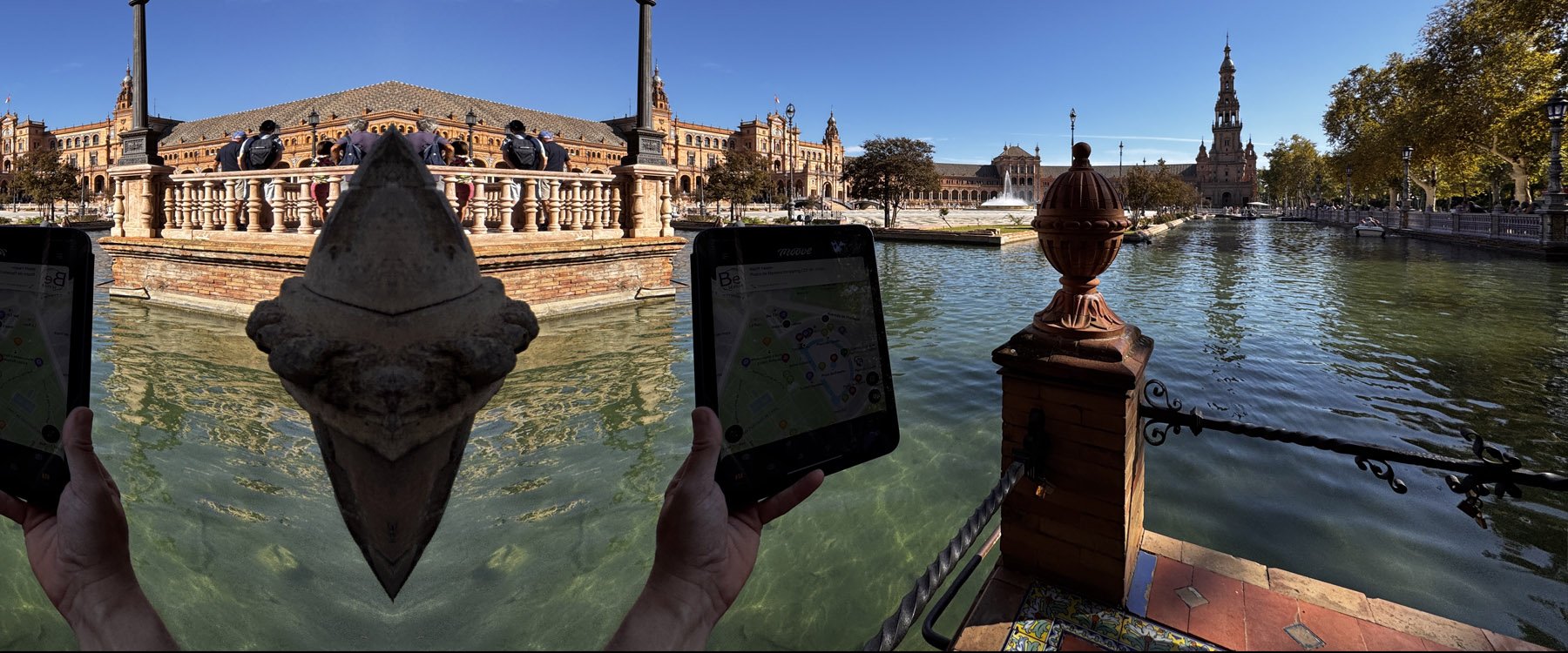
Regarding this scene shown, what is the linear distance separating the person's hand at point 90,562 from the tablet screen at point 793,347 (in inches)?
43.1

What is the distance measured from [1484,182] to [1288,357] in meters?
71.2

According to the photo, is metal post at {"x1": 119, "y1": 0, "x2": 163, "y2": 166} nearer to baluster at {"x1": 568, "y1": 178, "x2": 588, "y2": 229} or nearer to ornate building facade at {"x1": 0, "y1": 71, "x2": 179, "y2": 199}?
baluster at {"x1": 568, "y1": 178, "x2": 588, "y2": 229}

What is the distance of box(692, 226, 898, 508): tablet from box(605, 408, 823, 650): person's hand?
0.32 feet

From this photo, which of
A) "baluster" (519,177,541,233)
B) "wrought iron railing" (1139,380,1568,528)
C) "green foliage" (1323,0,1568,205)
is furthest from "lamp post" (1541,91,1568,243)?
"baluster" (519,177,541,233)

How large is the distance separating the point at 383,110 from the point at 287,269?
7319 centimetres

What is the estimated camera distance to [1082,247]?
307 cm

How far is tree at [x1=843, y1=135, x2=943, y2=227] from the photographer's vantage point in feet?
164

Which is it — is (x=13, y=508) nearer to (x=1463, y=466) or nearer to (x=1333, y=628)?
(x=1333, y=628)

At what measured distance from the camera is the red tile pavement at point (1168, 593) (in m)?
2.98

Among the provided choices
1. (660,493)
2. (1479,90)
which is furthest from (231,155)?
(1479,90)

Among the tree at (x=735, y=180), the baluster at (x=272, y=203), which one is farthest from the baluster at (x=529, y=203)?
the tree at (x=735, y=180)

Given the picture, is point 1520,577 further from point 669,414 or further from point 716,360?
point 669,414

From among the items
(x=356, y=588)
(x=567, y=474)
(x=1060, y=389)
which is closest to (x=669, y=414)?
(x=567, y=474)

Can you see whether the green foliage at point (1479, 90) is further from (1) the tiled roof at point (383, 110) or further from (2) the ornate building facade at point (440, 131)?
(1) the tiled roof at point (383, 110)
